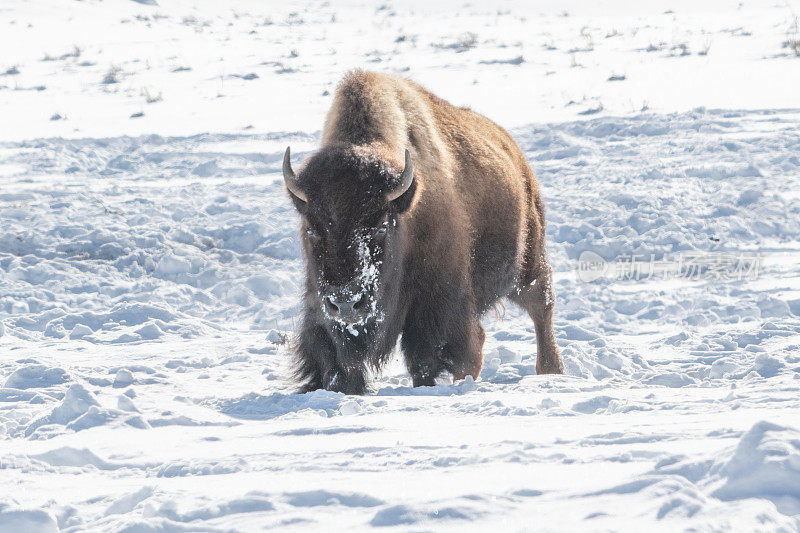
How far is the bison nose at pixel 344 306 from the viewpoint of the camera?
12.0 ft

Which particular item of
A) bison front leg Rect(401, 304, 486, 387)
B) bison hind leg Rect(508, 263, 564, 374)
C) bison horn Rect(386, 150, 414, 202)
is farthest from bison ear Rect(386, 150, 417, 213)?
bison hind leg Rect(508, 263, 564, 374)

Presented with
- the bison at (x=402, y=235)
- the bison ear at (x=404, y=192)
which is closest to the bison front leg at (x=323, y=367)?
the bison at (x=402, y=235)

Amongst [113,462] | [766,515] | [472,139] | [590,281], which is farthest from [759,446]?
[590,281]

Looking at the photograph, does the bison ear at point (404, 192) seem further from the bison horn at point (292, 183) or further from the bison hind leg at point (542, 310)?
the bison hind leg at point (542, 310)

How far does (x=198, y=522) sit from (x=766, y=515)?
1.34 m

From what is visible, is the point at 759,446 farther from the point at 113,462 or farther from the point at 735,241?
the point at 735,241

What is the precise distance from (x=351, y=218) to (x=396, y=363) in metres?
1.90

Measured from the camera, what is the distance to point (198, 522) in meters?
2.10

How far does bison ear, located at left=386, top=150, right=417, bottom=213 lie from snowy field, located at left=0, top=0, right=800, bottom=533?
2.89ft

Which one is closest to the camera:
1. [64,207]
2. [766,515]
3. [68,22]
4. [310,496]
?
[766,515]

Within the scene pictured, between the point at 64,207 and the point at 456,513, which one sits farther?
the point at 64,207

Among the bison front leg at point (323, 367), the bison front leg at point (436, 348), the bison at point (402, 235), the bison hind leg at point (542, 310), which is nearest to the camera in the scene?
the bison at point (402, 235)

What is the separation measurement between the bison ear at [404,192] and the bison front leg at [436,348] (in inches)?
27.7

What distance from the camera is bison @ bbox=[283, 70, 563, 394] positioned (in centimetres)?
376
